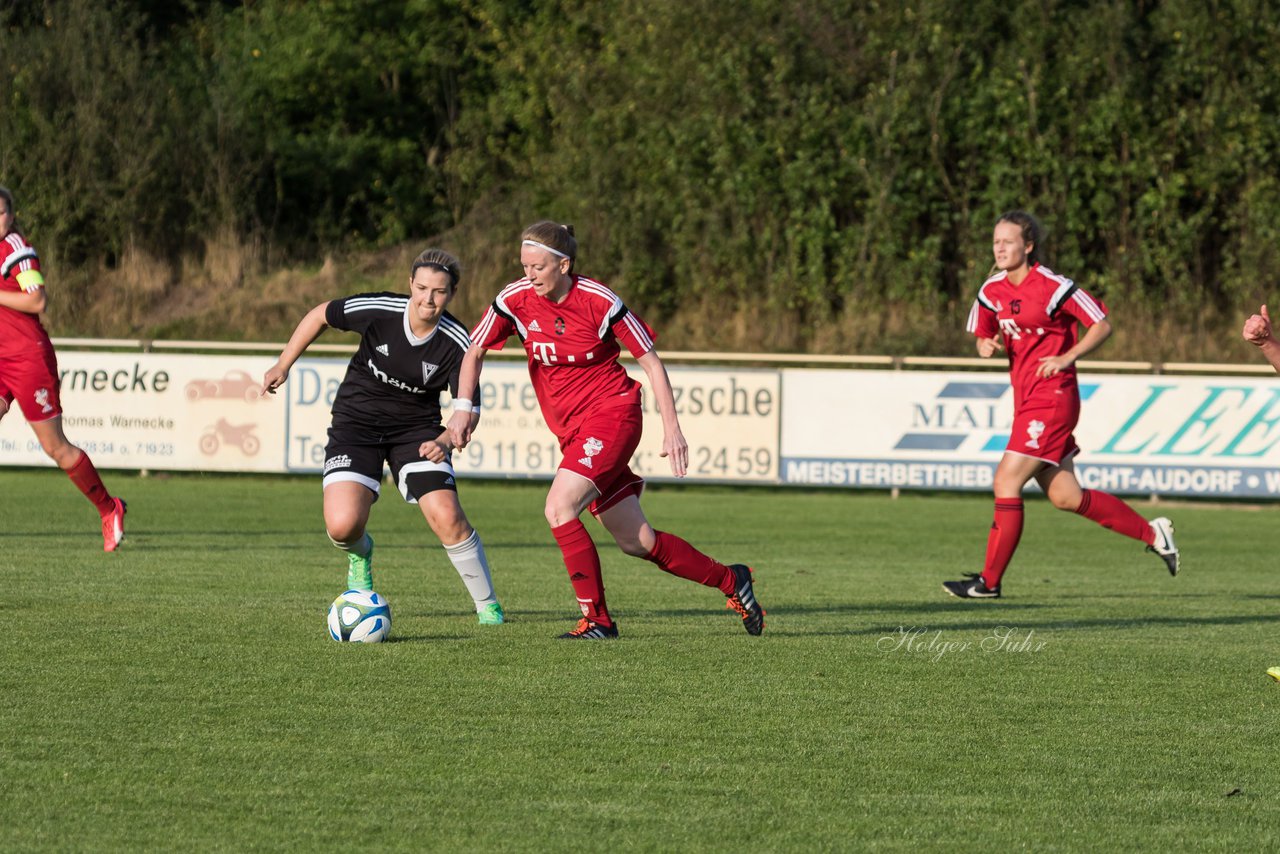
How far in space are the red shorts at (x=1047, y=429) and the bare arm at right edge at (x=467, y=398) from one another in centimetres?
341

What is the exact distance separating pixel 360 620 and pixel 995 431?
33.9 feet

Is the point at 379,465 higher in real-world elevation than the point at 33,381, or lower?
higher

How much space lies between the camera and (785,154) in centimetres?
2461

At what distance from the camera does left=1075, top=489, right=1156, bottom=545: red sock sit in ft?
30.1

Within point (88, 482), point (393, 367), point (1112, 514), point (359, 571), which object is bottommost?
point (88, 482)

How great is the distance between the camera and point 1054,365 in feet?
28.6

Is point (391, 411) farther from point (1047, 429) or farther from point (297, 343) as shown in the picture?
point (1047, 429)

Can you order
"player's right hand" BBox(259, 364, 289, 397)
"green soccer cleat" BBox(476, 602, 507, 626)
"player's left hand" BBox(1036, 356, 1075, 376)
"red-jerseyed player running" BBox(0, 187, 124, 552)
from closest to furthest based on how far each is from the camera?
"player's right hand" BBox(259, 364, 289, 397) < "green soccer cleat" BBox(476, 602, 507, 626) < "player's left hand" BBox(1036, 356, 1075, 376) < "red-jerseyed player running" BBox(0, 187, 124, 552)

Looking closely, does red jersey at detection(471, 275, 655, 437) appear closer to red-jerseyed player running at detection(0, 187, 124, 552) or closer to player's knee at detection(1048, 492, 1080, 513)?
player's knee at detection(1048, 492, 1080, 513)

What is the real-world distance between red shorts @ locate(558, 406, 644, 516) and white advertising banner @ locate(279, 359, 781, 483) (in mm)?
9497

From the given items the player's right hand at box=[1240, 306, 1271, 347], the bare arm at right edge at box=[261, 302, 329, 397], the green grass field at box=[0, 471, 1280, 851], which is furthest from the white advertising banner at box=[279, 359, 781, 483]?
the player's right hand at box=[1240, 306, 1271, 347]

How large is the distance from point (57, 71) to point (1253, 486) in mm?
19451

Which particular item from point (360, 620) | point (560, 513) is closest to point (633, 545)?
point (560, 513)

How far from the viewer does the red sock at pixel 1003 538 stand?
354 inches
